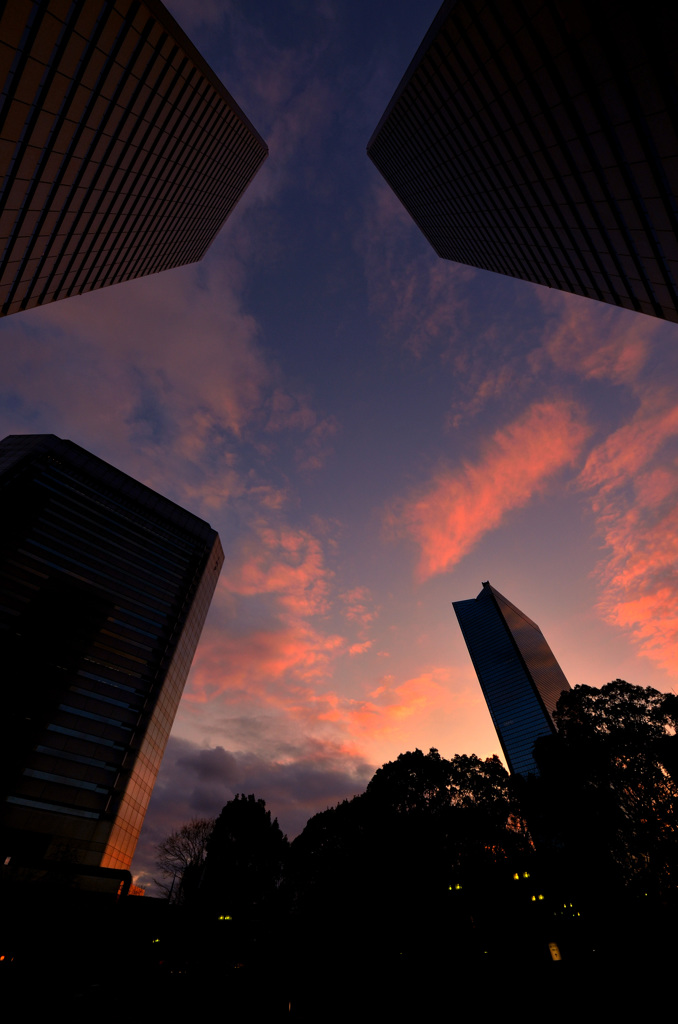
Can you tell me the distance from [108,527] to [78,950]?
5932 centimetres

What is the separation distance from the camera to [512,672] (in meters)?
162

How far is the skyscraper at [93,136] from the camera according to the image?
22844 mm

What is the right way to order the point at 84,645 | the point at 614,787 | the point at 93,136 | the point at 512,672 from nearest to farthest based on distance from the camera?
the point at 614,787 < the point at 93,136 < the point at 84,645 < the point at 512,672

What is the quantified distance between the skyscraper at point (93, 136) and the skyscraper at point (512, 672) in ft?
542

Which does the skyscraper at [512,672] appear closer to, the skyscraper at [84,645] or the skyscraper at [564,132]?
the skyscraper at [84,645]

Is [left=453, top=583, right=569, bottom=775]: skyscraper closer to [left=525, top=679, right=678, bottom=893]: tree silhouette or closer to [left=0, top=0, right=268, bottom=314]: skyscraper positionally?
[left=525, top=679, right=678, bottom=893]: tree silhouette

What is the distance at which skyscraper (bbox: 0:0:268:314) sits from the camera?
2284cm

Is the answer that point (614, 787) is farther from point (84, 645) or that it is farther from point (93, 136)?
point (84, 645)

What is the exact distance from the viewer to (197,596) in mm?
76000

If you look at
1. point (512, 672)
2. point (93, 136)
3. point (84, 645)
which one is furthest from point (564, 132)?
point (512, 672)

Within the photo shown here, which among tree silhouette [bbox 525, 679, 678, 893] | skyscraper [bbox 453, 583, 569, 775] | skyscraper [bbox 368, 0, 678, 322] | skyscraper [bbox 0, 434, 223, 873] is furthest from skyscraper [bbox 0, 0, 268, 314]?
skyscraper [bbox 453, 583, 569, 775]

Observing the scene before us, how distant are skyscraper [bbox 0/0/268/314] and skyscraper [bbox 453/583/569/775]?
16522cm

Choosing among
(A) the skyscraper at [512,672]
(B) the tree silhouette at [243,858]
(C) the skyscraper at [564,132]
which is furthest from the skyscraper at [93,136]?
(A) the skyscraper at [512,672]

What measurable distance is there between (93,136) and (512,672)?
181 metres
